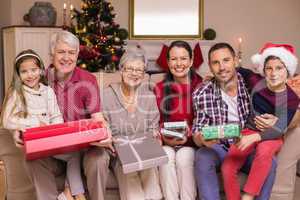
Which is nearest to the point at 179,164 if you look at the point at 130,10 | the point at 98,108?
the point at 98,108

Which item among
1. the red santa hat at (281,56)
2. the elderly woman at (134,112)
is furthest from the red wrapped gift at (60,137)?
the red santa hat at (281,56)

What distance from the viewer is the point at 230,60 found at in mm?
2213

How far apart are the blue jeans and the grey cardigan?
0.31 m

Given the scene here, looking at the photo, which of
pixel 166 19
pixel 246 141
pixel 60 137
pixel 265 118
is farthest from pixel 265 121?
pixel 166 19

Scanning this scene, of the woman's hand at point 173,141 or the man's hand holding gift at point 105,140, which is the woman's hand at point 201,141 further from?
the man's hand holding gift at point 105,140

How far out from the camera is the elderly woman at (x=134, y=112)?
83.4 inches

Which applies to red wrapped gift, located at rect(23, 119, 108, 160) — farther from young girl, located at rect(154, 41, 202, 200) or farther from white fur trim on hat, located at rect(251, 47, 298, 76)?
white fur trim on hat, located at rect(251, 47, 298, 76)

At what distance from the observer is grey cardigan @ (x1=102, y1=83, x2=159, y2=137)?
219 cm

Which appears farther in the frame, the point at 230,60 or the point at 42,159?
the point at 230,60

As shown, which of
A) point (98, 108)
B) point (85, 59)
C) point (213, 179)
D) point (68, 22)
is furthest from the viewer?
point (68, 22)

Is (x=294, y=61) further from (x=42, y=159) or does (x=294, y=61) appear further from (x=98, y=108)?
(x=42, y=159)

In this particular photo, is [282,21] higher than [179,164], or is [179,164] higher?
[282,21]

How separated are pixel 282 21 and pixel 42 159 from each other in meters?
4.88

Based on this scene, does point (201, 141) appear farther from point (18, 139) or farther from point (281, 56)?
point (18, 139)
